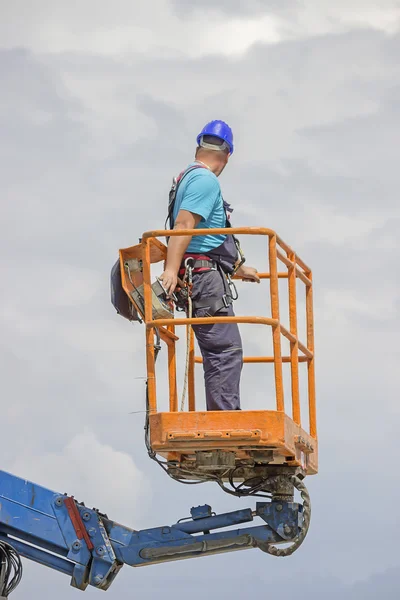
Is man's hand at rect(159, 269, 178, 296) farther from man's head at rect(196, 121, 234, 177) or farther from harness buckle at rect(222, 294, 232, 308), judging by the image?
man's head at rect(196, 121, 234, 177)

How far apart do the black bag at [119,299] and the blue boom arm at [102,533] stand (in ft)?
5.98

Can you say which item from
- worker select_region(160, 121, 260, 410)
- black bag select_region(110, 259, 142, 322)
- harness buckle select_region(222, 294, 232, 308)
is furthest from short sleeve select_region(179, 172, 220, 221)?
black bag select_region(110, 259, 142, 322)

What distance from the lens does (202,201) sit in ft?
33.8

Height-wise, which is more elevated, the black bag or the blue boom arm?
the black bag

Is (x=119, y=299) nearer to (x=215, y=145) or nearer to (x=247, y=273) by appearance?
(x=247, y=273)

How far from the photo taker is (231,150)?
1097 centimetres

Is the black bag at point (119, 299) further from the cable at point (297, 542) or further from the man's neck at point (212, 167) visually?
the cable at point (297, 542)

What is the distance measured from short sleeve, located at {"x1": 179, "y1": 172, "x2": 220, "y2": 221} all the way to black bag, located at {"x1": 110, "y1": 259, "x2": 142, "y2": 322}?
0.84 m

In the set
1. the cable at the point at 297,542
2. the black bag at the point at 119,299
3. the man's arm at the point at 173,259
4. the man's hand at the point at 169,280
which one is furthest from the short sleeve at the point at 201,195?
the cable at the point at 297,542

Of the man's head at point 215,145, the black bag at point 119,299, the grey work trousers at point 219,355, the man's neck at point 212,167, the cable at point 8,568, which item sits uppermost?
the man's head at point 215,145

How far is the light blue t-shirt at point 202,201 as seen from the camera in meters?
10.3

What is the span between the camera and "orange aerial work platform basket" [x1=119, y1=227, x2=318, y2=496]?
9.46 m

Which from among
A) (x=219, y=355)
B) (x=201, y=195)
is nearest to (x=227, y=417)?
(x=219, y=355)

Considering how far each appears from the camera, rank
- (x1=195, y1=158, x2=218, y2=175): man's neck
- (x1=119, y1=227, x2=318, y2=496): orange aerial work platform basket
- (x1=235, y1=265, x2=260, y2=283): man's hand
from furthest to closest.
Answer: (x1=235, y1=265, x2=260, y2=283): man's hand
(x1=195, y1=158, x2=218, y2=175): man's neck
(x1=119, y1=227, x2=318, y2=496): orange aerial work platform basket
